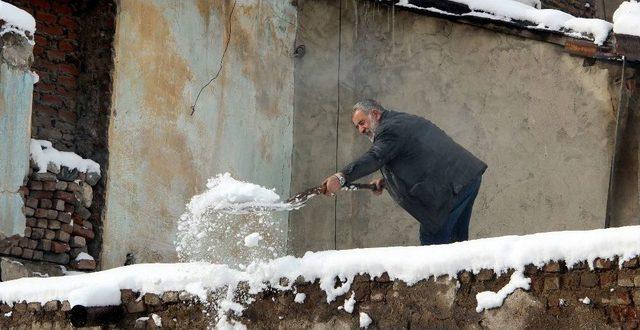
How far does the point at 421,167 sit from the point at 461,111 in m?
3.42

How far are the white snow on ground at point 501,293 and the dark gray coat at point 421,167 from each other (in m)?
2.30

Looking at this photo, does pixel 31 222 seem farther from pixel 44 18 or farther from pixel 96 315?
pixel 96 315

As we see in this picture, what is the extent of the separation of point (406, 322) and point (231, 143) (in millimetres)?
5469

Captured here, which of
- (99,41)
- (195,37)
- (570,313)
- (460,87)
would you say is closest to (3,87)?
(99,41)

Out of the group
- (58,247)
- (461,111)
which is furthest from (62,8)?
(461,111)

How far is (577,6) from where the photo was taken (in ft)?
53.4

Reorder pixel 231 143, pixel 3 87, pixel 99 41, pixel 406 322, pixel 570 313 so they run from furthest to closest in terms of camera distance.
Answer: pixel 231 143, pixel 99 41, pixel 3 87, pixel 406 322, pixel 570 313

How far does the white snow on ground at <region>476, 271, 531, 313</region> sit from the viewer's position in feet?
22.4

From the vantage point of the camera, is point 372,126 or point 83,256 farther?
point 83,256

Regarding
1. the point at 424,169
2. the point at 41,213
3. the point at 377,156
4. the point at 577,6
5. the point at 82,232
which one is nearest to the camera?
the point at 377,156

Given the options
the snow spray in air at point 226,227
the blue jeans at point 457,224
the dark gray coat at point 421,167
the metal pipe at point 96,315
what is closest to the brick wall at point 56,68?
the snow spray in air at point 226,227

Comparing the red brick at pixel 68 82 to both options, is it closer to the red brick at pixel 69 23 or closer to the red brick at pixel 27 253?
the red brick at pixel 69 23

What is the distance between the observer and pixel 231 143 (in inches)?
492

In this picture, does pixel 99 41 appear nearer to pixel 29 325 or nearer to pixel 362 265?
pixel 29 325
